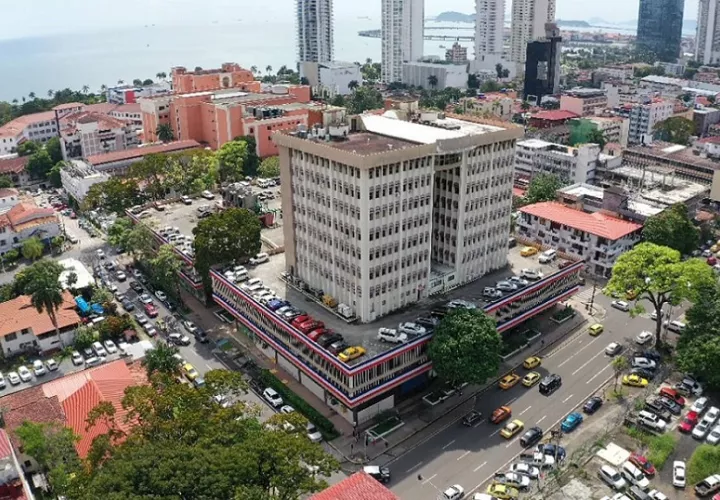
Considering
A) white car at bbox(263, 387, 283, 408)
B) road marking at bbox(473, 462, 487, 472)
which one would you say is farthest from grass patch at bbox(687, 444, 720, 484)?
white car at bbox(263, 387, 283, 408)

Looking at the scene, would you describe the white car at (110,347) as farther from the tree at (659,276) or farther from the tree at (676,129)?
the tree at (676,129)

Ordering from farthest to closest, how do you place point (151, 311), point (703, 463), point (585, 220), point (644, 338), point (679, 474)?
1. point (585, 220)
2. point (151, 311)
3. point (644, 338)
4. point (703, 463)
5. point (679, 474)

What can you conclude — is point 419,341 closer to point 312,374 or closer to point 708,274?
point 312,374

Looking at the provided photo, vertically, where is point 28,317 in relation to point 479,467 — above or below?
above

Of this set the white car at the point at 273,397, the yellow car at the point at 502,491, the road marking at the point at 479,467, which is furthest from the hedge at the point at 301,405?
the yellow car at the point at 502,491

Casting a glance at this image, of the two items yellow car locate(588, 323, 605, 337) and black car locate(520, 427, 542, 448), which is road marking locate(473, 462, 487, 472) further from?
yellow car locate(588, 323, 605, 337)

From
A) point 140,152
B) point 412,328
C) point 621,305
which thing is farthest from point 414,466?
point 140,152

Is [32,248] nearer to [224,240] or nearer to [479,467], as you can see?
[224,240]

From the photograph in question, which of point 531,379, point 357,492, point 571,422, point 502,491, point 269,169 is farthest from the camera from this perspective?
point 269,169
